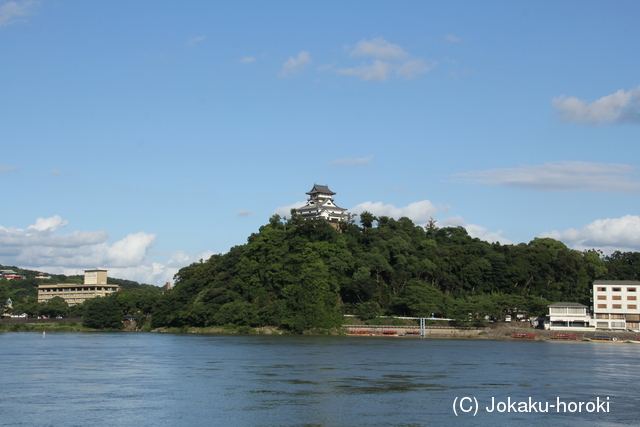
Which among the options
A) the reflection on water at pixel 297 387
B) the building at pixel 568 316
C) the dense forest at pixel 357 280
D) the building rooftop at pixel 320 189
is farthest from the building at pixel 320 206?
the reflection on water at pixel 297 387

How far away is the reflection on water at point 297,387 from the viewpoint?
75.4ft

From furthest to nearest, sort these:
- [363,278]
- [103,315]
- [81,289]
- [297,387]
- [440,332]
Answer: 1. [81,289]
2. [103,315]
3. [363,278]
4. [440,332]
5. [297,387]

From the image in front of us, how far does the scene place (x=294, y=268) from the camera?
8981cm

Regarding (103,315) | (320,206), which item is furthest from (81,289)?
(320,206)

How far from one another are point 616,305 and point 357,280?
A: 3458 cm

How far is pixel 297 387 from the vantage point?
29.9m

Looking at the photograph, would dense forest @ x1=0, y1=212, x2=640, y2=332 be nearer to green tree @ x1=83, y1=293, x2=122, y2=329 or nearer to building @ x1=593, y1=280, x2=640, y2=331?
green tree @ x1=83, y1=293, x2=122, y2=329

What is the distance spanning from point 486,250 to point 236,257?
133 feet

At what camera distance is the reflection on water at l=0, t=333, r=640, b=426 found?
23.0m

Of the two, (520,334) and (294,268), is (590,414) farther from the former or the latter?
(294,268)

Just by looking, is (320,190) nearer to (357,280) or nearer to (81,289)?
(357,280)

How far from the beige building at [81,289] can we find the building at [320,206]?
176 feet

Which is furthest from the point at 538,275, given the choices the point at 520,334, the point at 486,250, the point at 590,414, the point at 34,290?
the point at 34,290

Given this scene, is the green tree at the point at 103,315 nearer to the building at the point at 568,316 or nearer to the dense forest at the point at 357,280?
the dense forest at the point at 357,280
